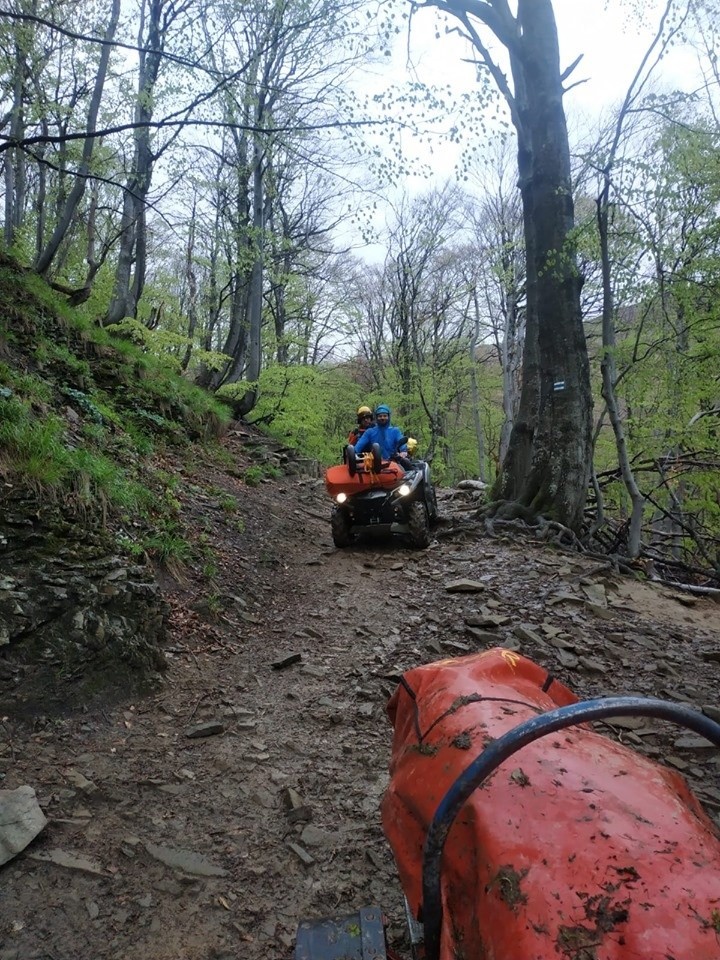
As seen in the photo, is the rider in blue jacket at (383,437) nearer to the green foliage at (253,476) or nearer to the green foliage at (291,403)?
the green foliage at (253,476)

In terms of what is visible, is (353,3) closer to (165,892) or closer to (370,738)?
(370,738)

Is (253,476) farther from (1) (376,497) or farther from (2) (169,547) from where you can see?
(2) (169,547)

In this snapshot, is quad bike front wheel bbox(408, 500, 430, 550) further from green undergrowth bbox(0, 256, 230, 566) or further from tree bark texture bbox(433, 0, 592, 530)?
green undergrowth bbox(0, 256, 230, 566)

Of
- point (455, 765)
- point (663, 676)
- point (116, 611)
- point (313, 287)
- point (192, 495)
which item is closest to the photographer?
point (455, 765)

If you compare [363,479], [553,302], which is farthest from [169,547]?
[553,302]

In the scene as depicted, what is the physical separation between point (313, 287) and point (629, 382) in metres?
14.2

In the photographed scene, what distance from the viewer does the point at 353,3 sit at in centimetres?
682

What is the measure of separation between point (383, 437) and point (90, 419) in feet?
12.8

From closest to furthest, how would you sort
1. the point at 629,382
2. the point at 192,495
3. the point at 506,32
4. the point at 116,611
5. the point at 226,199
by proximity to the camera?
the point at 116,611 < the point at 192,495 < the point at 506,32 < the point at 629,382 < the point at 226,199

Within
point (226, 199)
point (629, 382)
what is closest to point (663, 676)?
point (629, 382)

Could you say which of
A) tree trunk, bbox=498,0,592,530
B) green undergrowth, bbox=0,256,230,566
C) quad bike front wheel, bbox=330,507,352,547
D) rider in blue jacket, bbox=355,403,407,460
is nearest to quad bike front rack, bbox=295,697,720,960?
green undergrowth, bbox=0,256,230,566

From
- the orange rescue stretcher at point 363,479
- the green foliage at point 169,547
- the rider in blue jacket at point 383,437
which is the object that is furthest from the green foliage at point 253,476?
the green foliage at point 169,547

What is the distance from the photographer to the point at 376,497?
7188 millimetres

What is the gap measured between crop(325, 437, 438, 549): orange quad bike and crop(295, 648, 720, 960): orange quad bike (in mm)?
5508
